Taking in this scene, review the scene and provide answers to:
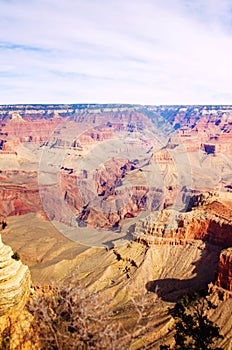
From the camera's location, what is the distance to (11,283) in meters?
28.8

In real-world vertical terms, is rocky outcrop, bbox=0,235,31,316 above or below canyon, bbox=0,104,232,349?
above

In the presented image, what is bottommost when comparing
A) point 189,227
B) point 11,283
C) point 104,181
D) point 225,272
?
point 104,181

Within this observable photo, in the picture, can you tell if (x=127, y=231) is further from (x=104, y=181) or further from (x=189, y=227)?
Result: (x=104, y=181)

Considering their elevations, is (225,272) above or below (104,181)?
above

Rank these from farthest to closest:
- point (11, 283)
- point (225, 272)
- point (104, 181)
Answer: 1. point (104, 181)
2. point (225, 272)
3. point (11, 283)

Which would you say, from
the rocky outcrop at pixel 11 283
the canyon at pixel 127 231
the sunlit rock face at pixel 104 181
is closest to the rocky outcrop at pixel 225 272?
the canyon at pixel 127 231

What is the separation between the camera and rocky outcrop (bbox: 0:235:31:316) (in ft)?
92.3

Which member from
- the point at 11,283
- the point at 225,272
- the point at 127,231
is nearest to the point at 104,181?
the point at 127,231

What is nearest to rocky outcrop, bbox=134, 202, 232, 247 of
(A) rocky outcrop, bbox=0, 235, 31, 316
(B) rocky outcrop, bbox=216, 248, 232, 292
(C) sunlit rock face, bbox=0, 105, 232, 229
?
(B) rocky outcrop, bbox=216, 248, 232, 292

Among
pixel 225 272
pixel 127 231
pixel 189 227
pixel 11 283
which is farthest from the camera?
pixel 127 231

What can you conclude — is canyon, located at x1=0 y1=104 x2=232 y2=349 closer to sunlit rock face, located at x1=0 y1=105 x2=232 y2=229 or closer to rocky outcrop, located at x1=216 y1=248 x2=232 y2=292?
rocky outcrop, located at x1=216 y1=248 x2=232 y2=292

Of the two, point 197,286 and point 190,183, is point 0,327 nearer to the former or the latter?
point 197,286

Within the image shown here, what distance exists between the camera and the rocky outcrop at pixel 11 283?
92.3ft

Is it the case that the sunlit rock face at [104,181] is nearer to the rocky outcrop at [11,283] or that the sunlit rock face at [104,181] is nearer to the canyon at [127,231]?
the canyon at [127,231]
